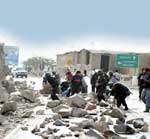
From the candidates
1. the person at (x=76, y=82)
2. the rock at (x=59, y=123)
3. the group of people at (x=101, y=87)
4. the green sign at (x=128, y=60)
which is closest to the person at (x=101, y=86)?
the group of people at (x=101, y=87)

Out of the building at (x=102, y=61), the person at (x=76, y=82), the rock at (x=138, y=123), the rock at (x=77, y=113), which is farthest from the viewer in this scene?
the building at (x=102, y=61)

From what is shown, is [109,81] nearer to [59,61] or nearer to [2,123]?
[2,123]

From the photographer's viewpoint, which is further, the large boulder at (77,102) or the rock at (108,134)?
the large boulder at (77,102)

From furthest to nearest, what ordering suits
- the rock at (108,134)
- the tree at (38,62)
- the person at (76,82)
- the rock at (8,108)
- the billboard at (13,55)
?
the tree at (38,62) < the billboard at (13,55) < the person at (76,82) < the rock at (8,108) < the rock at (108,134)

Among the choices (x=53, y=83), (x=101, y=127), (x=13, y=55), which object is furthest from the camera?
(x=13, y=55)

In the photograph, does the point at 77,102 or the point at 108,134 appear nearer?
the point at 108,134

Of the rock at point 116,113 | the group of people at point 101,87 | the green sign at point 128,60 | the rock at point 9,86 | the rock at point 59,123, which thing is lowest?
the rock at point 9,86

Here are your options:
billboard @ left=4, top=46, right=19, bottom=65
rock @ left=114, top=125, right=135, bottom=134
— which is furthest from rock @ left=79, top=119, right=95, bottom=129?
billboard @ left=4, top=46, right=19, bottom=65

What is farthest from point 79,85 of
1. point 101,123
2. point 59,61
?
point 59,61

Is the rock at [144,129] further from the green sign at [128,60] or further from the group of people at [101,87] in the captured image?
the green sign at [128,60]

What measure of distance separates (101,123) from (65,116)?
3206 mm

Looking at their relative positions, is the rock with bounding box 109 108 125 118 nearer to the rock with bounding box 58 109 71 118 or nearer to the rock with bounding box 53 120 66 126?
the rock with bounding box 58 109 71 118

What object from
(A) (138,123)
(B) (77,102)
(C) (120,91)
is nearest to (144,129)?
(A) (138,123)

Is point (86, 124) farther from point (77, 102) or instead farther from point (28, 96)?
point (28, 96)
